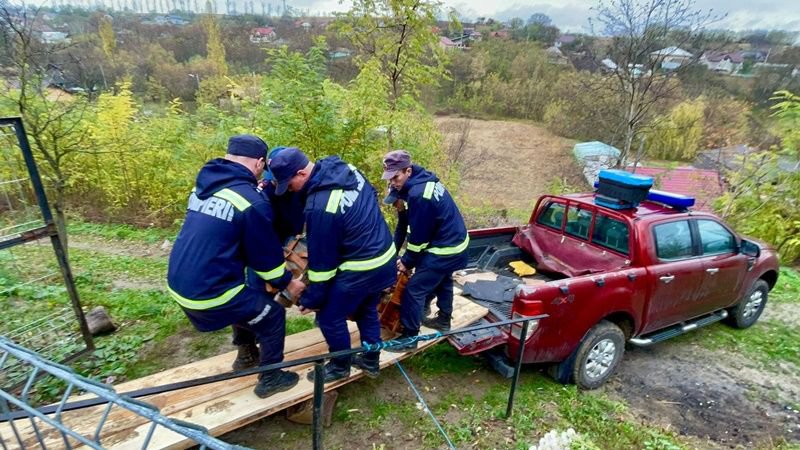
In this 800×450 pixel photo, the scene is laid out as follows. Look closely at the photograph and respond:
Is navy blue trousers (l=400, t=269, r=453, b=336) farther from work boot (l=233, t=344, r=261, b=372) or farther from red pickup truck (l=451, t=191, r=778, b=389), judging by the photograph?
work boot (l=233, t=344, r=261, b=372)

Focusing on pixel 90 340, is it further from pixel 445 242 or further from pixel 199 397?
pixel 445 242

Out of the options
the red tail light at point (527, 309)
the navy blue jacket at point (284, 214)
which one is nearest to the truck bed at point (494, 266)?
the red tail light at point (527, 309)

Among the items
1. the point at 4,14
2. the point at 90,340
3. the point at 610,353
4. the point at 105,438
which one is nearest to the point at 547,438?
the point at 610,353

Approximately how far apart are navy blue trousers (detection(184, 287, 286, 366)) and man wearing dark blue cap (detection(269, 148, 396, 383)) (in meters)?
0.23

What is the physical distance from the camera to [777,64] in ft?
94.5

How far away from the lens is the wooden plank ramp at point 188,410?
2.46 metres

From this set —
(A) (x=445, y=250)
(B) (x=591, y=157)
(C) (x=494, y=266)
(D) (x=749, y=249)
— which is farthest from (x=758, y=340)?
(B) (x=591, y=157)

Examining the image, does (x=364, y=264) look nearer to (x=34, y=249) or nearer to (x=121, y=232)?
(x=34, y=249)

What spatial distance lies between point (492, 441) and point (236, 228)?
244cm

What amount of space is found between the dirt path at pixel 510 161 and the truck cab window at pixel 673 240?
1320cm

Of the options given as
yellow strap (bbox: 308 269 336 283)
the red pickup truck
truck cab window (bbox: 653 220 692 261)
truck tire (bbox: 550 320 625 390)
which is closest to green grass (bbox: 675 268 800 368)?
the red pickup truck

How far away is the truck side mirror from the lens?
195 inches

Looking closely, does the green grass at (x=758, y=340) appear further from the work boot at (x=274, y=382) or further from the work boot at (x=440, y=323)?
the work boot at (x=274, y=382)

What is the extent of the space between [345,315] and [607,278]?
7.99ft
